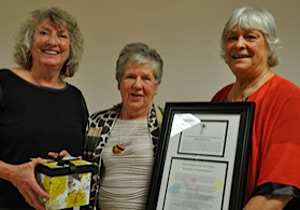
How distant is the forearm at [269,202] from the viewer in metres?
0.90

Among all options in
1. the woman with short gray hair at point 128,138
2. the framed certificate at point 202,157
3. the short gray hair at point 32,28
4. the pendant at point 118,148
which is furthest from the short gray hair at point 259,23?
the short gray hair at point 32,28

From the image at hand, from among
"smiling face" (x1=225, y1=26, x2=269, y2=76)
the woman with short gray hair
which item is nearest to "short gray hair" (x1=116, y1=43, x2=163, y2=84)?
the woman with short gray hair

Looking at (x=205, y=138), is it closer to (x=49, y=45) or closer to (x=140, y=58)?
(x=140, y=58)

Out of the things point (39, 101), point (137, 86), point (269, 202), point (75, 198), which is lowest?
point (75, 198)

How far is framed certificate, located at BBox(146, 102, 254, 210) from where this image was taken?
0.97 m

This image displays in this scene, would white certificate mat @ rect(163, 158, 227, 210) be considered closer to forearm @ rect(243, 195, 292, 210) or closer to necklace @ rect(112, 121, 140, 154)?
forearm @ rect(243, 195, 292, 210)

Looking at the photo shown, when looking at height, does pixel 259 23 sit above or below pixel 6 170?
above

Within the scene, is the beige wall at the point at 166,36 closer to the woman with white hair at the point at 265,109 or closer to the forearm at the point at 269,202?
the woman with white hair at the point at 265,109

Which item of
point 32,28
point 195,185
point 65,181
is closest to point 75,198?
point 65,181

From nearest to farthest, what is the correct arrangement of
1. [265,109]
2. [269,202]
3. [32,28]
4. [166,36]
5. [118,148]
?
[269,202]
[265,109]
[118,148]
[32,28]
[166,36]

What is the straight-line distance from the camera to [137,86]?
1.28 m

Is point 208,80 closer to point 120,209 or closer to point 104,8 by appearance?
point 104,8

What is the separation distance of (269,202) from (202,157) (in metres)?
0.25

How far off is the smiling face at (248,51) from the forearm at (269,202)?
45 cm
